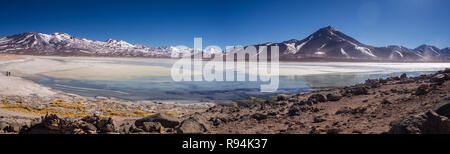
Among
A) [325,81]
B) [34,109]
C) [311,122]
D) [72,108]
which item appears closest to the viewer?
[311,122]

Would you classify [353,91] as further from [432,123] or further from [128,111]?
[128,111]

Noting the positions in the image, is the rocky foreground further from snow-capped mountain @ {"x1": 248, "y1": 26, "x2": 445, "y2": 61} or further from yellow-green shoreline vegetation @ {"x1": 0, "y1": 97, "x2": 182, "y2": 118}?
snow-capped mountain @ {"x1": 248, "y1": 26, "x2": 445, "y2": 61}

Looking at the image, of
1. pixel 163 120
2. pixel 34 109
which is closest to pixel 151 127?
pixel 163 120

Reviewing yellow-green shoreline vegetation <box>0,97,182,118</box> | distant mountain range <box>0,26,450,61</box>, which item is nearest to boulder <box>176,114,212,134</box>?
yellow-green shoreline vegetation <box>0,97,182,118</box>

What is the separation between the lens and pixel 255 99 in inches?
516

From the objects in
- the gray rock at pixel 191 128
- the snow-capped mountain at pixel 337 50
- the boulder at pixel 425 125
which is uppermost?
the snow-capped mountain at pixel 337 50

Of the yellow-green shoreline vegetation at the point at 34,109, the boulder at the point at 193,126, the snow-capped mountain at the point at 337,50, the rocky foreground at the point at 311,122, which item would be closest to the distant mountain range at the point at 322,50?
the snow-capped mountain at the point at 337,50

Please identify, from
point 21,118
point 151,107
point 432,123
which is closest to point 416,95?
point 432,123

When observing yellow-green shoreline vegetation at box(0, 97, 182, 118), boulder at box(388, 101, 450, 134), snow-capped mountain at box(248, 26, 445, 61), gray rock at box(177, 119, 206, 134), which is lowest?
yellow-green shoreline vegetation at box(0, 97, 182, 118)

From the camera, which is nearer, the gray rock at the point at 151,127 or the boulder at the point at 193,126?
the boulder at the point at 193,126

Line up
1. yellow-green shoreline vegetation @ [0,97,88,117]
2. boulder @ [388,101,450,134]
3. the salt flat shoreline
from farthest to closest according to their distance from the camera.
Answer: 1. yellow-green shoreline vegetation @ [0,97,88,117]
2. the salt flat shoreline
3. boulder @ [388,101,450,134]

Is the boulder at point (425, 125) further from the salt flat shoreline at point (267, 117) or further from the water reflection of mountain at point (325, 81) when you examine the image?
the water reflection of mountain at point (325, 81)

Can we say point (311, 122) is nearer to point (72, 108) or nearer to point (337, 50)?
point (72, 108)
